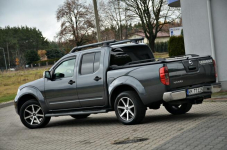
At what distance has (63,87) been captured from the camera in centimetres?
1103

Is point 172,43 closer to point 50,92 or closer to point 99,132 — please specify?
point 50,92

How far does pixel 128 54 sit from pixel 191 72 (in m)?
1.88

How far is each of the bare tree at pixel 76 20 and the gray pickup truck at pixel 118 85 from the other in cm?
6592

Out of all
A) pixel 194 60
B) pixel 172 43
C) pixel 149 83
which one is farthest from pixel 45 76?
pixel 172 43

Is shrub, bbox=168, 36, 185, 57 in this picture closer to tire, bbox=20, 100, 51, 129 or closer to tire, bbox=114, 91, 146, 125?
tire, bbox=20, 100, 51, 129

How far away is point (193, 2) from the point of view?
1531 cm

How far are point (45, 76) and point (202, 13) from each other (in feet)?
21.2

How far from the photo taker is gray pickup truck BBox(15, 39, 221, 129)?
916 centimetres

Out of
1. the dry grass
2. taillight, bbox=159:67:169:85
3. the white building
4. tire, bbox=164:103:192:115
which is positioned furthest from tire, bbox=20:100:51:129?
the dry grass

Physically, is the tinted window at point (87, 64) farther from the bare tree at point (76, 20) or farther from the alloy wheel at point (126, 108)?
the bare tree at point (76, 20)

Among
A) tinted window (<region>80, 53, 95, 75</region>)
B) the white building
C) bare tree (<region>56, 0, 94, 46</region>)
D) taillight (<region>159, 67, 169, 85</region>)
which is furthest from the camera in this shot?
bare tree (<region>56, 0, 94, 46</region>)

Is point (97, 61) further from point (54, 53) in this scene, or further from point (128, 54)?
point (54, 53)

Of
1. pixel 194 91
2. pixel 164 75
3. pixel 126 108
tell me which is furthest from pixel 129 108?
pixel 194 91

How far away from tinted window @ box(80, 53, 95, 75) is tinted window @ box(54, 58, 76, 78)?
1.12 feet
